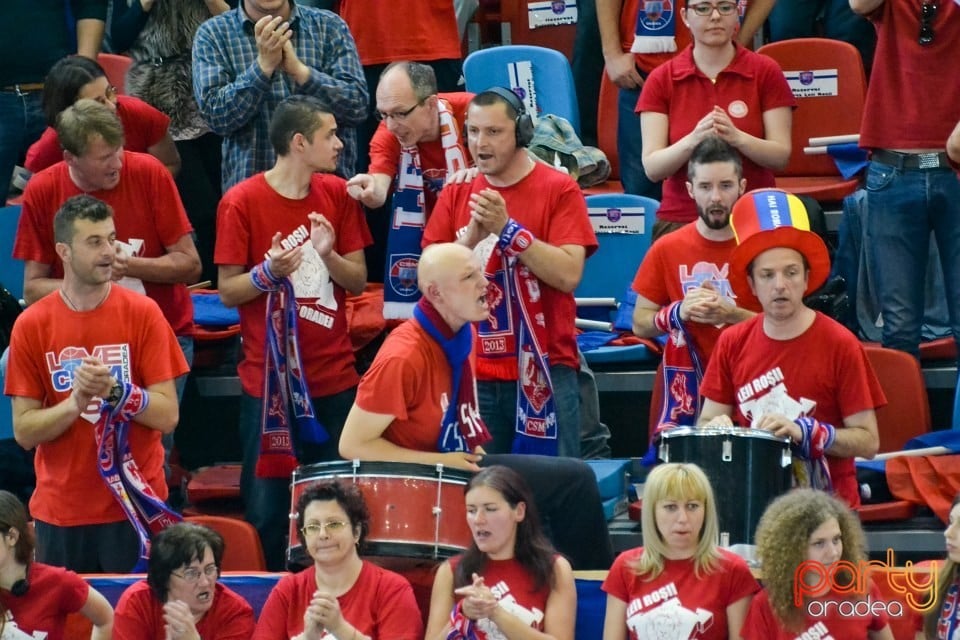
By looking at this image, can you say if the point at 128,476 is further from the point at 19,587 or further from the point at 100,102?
the point at 100,102

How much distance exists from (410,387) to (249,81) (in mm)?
2277

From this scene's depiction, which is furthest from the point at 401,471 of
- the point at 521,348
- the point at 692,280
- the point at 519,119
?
the point at 519,119

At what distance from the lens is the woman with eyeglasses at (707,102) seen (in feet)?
26.3

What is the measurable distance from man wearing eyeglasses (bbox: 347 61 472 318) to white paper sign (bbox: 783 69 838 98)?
6.61ft

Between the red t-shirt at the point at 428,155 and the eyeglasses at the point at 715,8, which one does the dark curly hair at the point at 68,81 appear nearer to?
the red t-shirt at the point at 428,155

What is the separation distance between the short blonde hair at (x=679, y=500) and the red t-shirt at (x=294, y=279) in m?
2.05

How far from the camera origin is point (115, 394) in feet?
21.9

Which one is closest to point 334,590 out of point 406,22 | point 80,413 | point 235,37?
point 80,413

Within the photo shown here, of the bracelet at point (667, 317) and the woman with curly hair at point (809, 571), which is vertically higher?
the bracelet at point (667, 317)

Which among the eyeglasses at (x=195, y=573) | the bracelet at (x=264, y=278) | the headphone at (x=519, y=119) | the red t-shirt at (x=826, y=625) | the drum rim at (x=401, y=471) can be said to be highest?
the headphone at (x=519, y=119)

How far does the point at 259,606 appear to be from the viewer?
659cm

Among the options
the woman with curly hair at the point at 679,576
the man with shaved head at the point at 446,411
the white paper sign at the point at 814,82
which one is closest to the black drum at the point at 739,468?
the woman with curly hair at the point at 679,576

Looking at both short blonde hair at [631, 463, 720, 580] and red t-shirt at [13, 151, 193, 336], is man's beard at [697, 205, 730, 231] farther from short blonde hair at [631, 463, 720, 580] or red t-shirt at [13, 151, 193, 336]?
red t-shirt at [13, 151, 193, 336]

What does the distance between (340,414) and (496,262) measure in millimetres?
961
